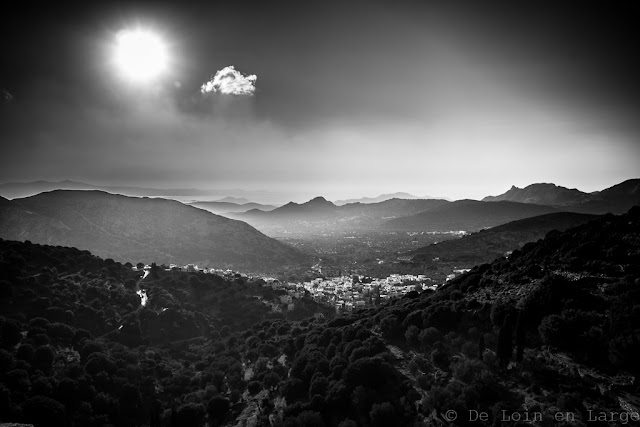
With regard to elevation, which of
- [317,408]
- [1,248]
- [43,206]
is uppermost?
[43,206]

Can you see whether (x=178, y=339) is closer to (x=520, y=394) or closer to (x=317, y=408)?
(x=317, y=408)

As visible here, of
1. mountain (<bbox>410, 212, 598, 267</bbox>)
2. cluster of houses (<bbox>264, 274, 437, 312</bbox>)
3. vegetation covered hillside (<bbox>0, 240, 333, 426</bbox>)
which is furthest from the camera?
mountain (<bbox>410, 212, 598, 267</bbox>)

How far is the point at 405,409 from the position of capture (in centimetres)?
1833

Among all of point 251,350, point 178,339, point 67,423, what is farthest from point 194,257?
point 67,423

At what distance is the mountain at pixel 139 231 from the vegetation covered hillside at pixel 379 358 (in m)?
81.5

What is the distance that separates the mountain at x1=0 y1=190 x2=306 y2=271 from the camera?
115 m

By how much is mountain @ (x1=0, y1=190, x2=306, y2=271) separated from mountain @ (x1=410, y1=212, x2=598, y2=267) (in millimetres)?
63936

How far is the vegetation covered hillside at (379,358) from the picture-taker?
16.0 m

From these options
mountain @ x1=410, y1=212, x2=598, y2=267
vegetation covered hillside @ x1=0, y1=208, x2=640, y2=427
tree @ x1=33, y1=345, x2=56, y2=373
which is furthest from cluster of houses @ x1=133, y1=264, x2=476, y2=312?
tree @ x1=33, y1=345, x2=56, y2=373

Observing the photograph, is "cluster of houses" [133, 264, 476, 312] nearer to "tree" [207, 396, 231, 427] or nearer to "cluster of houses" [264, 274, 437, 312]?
"cluster of houses" [264, 274, 437, 312]

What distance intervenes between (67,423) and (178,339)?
22.8m

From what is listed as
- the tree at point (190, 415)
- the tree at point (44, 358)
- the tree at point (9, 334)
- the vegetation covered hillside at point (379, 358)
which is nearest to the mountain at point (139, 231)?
the vegetation covered hillside at point (379, 358)

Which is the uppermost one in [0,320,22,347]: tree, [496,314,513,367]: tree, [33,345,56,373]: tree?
[496,314,513,367]: tree

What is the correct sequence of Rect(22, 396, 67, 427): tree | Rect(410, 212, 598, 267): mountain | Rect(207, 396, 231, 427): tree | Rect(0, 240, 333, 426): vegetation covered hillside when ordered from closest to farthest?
Rect(22, 396, 67, 427): tree, Rect(0, 240, 333, 426): vegetation covered hillside, Rect(207, 396, 231, 427): tree, Rect(410, 212, 598, 267): mountain
